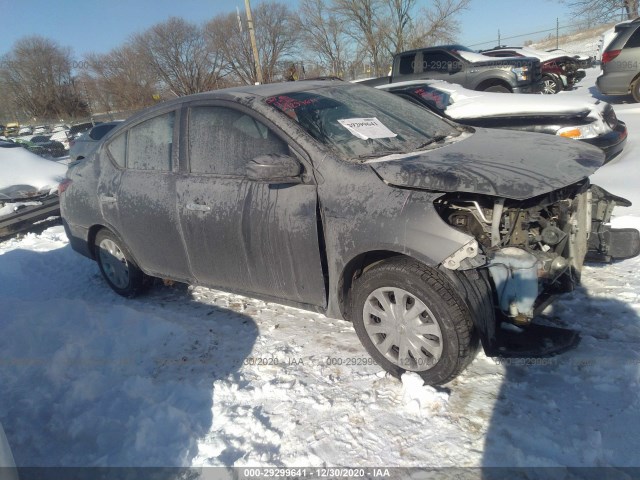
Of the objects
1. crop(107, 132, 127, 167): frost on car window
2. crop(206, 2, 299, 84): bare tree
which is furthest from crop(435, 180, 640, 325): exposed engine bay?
crop(206, 2, 299, 84): bare tree

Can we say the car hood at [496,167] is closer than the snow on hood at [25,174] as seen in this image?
Yes

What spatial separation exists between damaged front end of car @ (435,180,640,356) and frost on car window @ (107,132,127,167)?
282 centimetres

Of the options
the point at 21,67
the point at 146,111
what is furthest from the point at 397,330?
the point at 21,67

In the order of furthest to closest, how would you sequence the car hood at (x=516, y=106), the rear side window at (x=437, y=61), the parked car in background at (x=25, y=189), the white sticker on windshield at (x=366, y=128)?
the rear side window at (x=437, y=61) → the parked car in background at (x=25, y=189) → the car hood at (x=516, y=106) → the white sticker on windshield at (x=366, y=128)

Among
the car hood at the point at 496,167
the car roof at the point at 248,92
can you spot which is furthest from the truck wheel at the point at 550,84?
the car hood at the point at 496,167

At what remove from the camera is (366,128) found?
3.13 metres

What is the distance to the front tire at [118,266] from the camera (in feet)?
14.0

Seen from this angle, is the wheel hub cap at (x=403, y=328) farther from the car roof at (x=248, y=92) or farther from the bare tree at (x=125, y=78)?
the bare tree at (x=125, y=78)

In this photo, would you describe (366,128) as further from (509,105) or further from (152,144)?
(509,105)

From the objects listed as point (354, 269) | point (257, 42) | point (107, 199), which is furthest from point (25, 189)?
point (257, 42)

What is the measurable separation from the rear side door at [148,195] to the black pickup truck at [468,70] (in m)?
7.62

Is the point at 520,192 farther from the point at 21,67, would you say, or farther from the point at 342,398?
the point at 21,67

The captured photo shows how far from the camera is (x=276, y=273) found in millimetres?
3098

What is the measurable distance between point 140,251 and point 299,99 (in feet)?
6.20
